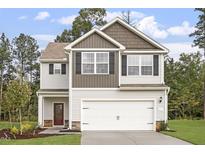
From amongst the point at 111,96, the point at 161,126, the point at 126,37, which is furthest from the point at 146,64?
the point at 161,126

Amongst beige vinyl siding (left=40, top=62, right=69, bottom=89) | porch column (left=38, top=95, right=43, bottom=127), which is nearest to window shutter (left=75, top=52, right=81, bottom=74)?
porch column (left=38, top=95, right=43, bottom=127)

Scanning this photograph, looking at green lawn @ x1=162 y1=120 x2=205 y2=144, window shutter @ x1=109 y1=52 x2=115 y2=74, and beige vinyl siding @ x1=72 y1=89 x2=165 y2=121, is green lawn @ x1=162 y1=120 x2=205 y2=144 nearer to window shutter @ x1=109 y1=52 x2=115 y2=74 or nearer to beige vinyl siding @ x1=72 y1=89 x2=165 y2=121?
beige vinyl siding @ x1=72 y1=89 x2=165 y2=121

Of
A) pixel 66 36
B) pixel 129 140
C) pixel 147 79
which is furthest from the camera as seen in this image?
pixel 66 36

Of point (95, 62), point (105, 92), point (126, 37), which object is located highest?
point (126, 37)

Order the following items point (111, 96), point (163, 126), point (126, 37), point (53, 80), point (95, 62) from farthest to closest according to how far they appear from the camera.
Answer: point (53, 80) → point (126, 37) → point (111, 96) → point (95, 62) → point (163, 126)

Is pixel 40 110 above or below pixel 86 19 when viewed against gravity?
below

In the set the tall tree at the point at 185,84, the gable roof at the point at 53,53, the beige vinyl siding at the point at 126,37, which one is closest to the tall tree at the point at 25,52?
the tall tree at the point at 185,84

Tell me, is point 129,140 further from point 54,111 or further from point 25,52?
point 25,52

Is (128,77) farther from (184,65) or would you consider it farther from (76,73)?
(184,65)

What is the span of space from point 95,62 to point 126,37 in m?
3.13

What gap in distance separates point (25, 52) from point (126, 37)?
3070 cm

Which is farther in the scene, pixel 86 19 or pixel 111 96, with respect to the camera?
pixel 86 19

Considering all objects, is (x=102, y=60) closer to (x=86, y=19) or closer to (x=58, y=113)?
(x=58, y=113)

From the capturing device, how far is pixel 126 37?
29.8 m
